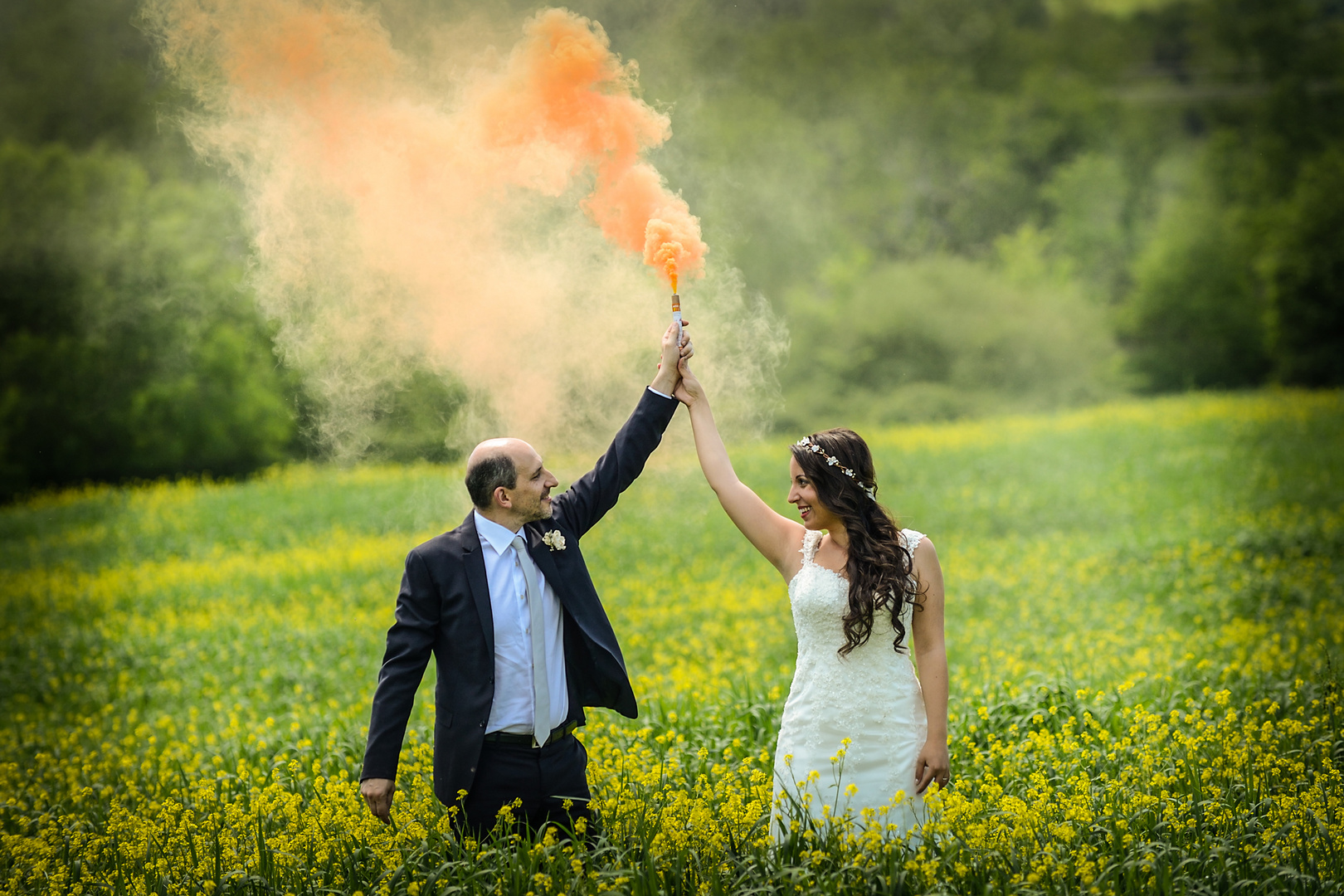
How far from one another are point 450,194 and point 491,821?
4.44 m

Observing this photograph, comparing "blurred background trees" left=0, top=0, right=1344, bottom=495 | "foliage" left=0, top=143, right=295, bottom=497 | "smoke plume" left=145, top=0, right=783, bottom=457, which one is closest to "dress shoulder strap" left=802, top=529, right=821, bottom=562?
"smoke plume" left=145, top=0, right=783, bottom=457

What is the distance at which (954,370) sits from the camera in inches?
1425

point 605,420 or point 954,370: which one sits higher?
point 954,370

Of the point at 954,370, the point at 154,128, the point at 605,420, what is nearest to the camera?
the point at 605,420

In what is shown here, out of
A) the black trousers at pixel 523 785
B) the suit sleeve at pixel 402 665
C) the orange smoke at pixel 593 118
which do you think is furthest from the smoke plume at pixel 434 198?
the black trousers at pixel 523 785

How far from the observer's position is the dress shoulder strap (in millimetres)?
4402

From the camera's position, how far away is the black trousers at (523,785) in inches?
165

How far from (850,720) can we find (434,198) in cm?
476

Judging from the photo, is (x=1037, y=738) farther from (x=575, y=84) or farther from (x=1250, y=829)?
(x=575, y=84)

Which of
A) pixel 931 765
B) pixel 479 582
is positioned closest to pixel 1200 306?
pixel 931 765

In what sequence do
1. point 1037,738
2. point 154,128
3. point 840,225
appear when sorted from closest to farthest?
1. point 1037,738
2. point 154,128
3. point 840,225

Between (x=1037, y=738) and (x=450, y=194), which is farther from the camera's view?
(x=450, y=194)

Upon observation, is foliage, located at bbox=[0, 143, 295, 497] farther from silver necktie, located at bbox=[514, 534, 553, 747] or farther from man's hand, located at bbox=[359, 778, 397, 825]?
man's hand, located at bbox=[359, 778, 397, 825]

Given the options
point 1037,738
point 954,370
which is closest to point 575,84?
point 1037,738
